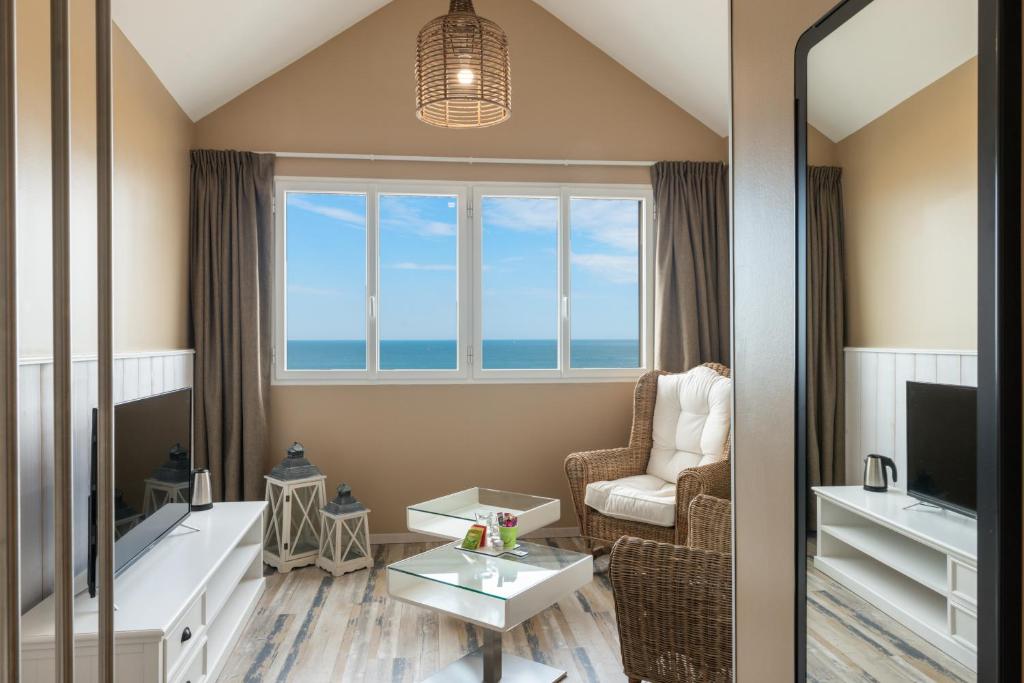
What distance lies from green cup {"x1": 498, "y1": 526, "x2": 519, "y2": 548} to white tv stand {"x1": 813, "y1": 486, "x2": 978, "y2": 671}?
183 centimetres

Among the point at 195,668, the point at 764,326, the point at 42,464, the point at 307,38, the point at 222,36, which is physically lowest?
the point at 195,668

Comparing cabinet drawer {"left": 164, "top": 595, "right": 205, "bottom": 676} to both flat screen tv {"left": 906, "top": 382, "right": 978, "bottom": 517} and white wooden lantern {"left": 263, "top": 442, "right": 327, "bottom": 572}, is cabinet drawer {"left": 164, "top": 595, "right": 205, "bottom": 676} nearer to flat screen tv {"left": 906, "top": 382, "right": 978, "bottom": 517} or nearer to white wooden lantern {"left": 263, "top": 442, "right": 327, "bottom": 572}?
white wooden lantern {"left": 263, "top": 442, "right": 327, "bottom": 572}

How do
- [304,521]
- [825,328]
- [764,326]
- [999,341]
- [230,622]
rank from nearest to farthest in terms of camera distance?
[999,341]
[825,328]
[764,326]
[230,622]
[304,521]

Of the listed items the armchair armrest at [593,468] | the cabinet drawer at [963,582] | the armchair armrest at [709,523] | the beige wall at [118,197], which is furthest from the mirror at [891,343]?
the armchair armrest at [593,468]

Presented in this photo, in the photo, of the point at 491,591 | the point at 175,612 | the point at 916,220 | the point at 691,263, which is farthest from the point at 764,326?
the point at 691,263

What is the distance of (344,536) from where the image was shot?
3.69 meters

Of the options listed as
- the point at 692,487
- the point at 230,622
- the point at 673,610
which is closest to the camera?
the point at 673,610

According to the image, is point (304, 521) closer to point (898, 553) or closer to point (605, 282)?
point (605, 282)

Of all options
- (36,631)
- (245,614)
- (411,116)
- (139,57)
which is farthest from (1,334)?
(411,116)

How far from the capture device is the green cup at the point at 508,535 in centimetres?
278

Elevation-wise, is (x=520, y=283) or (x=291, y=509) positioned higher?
(x=520, y=283)

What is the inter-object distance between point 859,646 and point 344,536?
10.3ft

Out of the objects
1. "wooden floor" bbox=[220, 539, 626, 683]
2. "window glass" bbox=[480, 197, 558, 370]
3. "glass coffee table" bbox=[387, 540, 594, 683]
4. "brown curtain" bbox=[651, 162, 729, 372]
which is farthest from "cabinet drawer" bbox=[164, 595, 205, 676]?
"brown curtain" bbox=[651, 162, 729, 372]

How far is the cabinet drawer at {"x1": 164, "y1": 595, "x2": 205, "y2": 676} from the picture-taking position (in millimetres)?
1983
